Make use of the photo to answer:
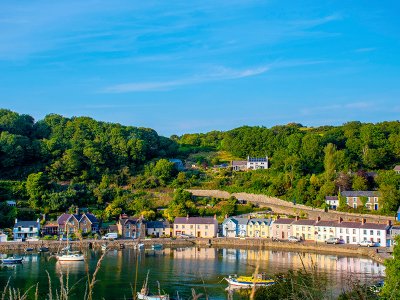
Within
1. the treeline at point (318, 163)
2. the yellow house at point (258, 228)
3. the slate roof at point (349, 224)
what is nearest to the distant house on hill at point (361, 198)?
the treeline at point (318, 163)

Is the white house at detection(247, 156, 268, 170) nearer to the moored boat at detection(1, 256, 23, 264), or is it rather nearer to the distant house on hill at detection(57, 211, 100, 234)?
the distant house on hill at detection(57, 211, 100, 234)

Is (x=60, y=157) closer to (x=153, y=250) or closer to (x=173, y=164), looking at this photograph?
(x=173, y=164)

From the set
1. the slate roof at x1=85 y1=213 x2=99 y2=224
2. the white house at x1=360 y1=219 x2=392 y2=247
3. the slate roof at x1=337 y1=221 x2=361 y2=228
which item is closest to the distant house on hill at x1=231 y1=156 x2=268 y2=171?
the slate roof at x1=337 y1=221 x2=361 y2=228

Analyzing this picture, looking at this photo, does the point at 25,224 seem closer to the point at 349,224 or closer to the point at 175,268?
the point at 175,268

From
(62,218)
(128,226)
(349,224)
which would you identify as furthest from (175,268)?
(349,224)

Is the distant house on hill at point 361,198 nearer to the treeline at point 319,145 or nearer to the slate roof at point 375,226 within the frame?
the slate roof at point 375,226

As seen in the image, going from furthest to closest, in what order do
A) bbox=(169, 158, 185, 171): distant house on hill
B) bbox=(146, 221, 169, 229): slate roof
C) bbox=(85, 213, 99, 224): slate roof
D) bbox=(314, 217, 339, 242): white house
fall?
bbox=(169, 158, 185, 171): distant house on hill, bbox=(146, 221, 169, 229): slate roof, bbox=(85, 213, 99, 224): slate roof, bbox=(314, 217, 339, 242): white house

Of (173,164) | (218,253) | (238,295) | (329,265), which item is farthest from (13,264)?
(173,164)
